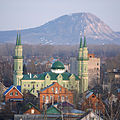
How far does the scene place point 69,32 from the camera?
586 feet

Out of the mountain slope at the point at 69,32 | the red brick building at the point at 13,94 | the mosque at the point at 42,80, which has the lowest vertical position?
the red brick building at the point at 13,94

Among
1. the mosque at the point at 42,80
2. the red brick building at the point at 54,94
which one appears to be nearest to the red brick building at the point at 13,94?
the red brick building at the point at 54,94

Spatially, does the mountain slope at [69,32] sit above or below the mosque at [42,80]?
above

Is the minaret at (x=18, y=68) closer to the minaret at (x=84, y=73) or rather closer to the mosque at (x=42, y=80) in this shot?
the mosque at (x=42, y=80)

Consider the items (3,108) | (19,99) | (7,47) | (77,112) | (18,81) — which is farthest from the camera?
(7,47)

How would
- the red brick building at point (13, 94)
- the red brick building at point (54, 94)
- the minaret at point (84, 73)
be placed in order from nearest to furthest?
the red brick building at point (54, 94), the red brick building at point (13, 94), the minaret at point (84, 73)

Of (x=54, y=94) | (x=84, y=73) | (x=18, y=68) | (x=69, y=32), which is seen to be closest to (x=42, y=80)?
(x=18, y=68)

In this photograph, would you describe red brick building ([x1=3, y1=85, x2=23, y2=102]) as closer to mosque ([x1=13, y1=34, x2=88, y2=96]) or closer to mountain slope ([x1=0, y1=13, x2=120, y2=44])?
mosque ([x1=13, y1=34, x2=88, y2=96])

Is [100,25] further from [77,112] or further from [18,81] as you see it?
[77,112]

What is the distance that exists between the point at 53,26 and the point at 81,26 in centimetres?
920

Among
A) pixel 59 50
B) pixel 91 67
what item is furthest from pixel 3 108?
pixel 59 50

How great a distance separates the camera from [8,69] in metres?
65.6

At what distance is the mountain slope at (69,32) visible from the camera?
14588 cm

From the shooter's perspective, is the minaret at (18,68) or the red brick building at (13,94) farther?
the minaret at (18,68)
